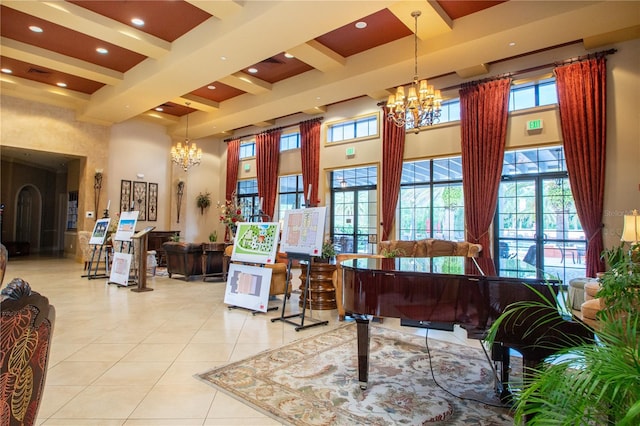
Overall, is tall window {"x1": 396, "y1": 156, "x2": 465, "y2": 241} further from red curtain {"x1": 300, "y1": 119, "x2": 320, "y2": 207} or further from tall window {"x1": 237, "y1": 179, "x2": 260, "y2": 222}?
tall window {"x1": 237, "y1": 179, "x2": 260, "y2": 222}

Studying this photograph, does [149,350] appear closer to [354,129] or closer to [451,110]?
[451,110]

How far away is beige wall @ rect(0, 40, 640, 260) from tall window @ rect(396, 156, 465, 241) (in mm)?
Result: 373

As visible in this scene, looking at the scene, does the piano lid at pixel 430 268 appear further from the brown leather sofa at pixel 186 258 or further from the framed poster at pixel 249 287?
the brown leather sofa at pixel 186 258

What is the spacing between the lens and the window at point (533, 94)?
6.96 metres

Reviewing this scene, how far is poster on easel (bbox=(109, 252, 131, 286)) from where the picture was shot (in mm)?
7125

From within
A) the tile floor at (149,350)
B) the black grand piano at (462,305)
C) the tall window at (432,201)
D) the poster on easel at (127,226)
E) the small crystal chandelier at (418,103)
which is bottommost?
the tile floor at (149,350)

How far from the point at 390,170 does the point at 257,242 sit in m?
4.62

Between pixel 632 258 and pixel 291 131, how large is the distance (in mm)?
10710

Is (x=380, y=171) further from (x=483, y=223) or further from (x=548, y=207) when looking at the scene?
(x=548, y=207)

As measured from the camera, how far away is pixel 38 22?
6.45 m

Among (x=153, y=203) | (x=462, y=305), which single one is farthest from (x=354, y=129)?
(x=462, y=305)

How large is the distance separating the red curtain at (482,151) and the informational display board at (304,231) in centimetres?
412

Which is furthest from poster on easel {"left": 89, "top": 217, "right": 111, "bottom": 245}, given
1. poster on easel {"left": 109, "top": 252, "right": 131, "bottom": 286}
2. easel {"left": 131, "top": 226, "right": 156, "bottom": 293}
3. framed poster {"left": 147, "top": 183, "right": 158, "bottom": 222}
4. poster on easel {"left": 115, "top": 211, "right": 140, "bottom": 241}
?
framed poster {"left": 147, "top": 183, "right": 158, "bottom": 222}

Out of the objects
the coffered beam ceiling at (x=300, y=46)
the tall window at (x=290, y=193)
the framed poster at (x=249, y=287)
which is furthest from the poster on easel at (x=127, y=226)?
the tall window at (x=290, y=193)
